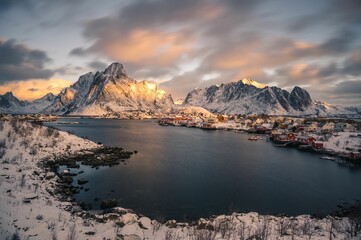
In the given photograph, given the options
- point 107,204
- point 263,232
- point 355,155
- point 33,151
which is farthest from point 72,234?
point 355,155

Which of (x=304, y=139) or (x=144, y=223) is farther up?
(x=304, y=139)

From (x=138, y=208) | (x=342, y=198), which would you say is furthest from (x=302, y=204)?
(x=138, y=208)

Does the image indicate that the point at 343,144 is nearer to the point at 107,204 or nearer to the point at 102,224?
the point at 107,204

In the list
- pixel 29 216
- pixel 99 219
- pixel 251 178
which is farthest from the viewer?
pixel 251 178

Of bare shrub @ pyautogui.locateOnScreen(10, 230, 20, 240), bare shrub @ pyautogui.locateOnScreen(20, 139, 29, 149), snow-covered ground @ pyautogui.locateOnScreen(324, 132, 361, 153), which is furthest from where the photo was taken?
snow-covered ground @ pyautogui.locateOnScreen(324, 132, 361, 153)

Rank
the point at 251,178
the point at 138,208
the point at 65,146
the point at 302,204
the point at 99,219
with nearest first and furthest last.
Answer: the point at 99,219, the point at 138,208, the point at 302,204, the point at 251,178, the point at 65,146

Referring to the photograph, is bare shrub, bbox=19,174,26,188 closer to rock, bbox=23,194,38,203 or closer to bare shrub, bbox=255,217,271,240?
rock, bbox=23,194,38,203

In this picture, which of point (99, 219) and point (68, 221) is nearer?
point (68, 221)

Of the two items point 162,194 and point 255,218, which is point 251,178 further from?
point 255,218

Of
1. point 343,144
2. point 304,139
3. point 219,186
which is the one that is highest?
point 304,139

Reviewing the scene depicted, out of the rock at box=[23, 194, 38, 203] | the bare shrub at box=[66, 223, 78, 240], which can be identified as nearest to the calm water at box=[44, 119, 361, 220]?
the rock at box=[23, 194, 38, 203]

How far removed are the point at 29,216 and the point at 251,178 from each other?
97.6 ft

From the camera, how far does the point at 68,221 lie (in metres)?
15.7

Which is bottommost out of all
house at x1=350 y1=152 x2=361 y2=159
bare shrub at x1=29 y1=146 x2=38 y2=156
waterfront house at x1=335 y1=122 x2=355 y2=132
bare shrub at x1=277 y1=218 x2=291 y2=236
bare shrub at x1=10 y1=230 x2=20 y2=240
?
bare shrub at x1=277 y1=218 x2=291 y2=236
